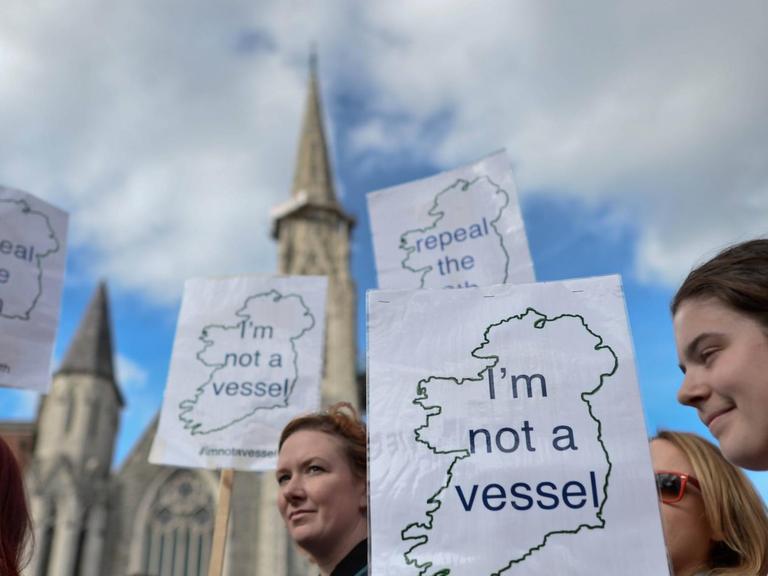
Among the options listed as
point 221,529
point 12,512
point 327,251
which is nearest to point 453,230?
point 221,529

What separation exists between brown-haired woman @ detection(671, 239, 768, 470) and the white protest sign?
2668mm

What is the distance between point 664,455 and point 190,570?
67.2ft

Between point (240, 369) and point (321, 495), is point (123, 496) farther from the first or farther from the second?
point (321, 495)

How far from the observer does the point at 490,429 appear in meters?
2.14

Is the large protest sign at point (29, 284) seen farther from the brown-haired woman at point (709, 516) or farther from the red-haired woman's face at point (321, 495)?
the brown-haired woman at point (709, 516)

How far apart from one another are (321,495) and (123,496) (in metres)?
21.6

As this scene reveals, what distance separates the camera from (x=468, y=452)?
212 centimetres

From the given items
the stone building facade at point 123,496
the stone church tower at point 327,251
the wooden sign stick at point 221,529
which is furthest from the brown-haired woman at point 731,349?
the stone church tower at point 327,251

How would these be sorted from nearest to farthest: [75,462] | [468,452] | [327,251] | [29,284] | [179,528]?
1. [468,452]
2. [29,284]
3. [179,528]
4. [75,462]
5. [327,251]

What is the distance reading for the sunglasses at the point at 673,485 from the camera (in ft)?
7.79

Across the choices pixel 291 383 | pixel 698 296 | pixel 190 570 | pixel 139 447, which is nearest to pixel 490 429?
pixel 698 296

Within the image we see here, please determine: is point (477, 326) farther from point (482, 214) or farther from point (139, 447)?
point (139, 447)

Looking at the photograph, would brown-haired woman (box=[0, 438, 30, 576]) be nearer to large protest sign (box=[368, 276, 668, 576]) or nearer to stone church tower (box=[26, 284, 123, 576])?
large protest sign (box=[368, 276, 668, 576])

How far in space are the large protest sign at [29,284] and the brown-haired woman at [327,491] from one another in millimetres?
2166
